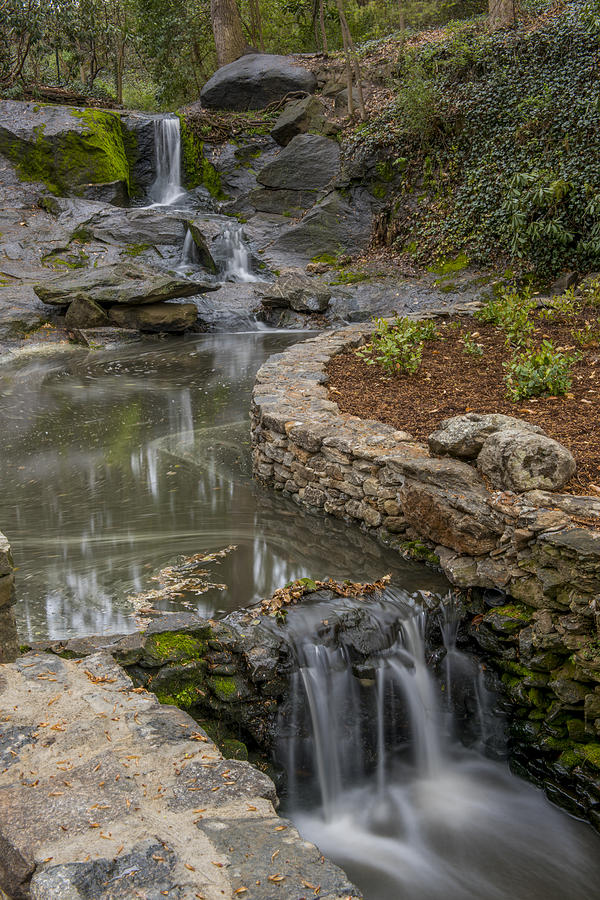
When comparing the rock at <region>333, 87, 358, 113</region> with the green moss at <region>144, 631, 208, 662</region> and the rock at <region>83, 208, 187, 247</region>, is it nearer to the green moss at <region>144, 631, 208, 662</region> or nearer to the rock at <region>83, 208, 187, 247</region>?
the rock at <region>83, 208, 187, 247</region>

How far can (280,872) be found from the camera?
6.57 feet

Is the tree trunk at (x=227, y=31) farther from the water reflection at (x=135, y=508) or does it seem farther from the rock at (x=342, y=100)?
the water reflection at (x=135, y=508)

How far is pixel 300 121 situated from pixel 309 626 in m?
17.8

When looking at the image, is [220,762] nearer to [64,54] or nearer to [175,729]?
[175,729]

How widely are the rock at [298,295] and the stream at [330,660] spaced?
705 centimetres

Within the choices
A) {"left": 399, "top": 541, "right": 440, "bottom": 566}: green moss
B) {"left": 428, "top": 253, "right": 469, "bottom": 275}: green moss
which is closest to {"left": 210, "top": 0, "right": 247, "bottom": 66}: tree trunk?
{"left": 428, "top": 253, "right": 469, "bottom": 275}: green moss

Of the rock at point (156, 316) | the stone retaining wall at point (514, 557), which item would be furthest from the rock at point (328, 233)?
the stone retaining wall at point (514, 557)

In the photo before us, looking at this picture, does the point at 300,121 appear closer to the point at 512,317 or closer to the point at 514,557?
the point at 512,317

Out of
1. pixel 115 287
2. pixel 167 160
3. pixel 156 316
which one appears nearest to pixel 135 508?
pixel 156 316

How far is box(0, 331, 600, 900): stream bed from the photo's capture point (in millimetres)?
3525

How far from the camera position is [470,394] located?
6480 mm

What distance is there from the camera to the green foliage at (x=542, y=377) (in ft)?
19.7

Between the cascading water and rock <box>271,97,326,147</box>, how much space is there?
17440mm

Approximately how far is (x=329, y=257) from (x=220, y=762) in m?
14.7
